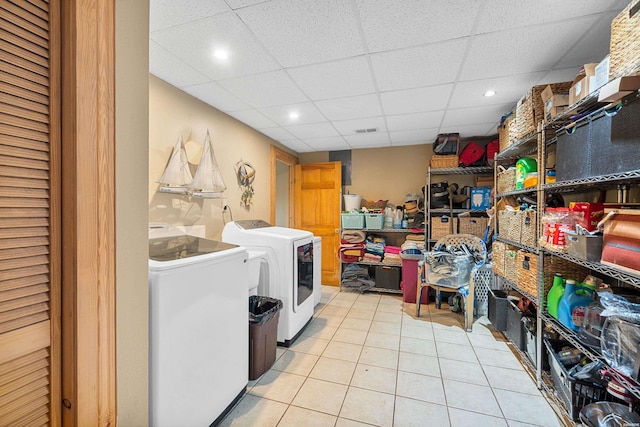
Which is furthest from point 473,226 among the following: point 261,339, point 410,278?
point 261,339

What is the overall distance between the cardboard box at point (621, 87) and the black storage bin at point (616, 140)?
0.08 m

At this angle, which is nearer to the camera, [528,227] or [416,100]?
[528,227]

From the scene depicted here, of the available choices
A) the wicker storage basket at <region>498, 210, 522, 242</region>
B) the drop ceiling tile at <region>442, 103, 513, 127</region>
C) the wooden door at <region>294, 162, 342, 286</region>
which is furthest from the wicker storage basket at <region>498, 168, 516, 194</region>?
the wooden door at <region>294, 162, 342, 286</region>

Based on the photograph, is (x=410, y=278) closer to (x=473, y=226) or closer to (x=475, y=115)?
(x=473, y=226)

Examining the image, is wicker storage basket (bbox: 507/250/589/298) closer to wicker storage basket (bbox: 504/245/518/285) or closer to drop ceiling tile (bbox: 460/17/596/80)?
wicker storage basket (bbox: 504/245/518/285)

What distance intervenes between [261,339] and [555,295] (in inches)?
82.1

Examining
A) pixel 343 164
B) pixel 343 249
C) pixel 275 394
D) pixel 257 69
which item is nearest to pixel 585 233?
pixel 275 394

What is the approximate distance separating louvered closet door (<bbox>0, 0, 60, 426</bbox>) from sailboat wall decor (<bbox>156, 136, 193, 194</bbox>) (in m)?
1.48

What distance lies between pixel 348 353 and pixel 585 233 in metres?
1.93

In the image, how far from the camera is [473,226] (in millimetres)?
3697

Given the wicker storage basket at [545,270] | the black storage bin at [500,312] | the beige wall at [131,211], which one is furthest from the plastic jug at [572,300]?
the beige wall at [131,211]

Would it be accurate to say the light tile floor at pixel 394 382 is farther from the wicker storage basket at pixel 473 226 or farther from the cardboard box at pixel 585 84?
the cardboard box at pixel 585 84

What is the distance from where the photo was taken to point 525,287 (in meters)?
2.15

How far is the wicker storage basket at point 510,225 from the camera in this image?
2344 mm
